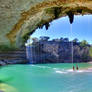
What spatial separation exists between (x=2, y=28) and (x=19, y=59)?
23271 millimetres

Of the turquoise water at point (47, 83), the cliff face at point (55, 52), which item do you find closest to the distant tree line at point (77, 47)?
the cliff face at point (55, 52)

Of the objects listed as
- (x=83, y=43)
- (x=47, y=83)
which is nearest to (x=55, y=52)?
(x=83, y=43)

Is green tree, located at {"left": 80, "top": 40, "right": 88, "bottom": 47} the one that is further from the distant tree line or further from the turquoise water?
the turquoise water

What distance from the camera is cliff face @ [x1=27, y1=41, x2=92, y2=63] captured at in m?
27.5

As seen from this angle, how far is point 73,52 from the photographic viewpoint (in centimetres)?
2827

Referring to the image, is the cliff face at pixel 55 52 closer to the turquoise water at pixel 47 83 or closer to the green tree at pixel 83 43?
the green tree at pixel 83 43

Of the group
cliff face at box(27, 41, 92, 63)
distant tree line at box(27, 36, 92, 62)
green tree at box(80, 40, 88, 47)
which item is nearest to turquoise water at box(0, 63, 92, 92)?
cliff face at box(27, 41, 92, 63)

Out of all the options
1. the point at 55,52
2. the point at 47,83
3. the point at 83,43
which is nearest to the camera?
the point at 47,83

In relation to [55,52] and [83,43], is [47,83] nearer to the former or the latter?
[55,52]

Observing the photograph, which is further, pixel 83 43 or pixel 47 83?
pixel 83 43

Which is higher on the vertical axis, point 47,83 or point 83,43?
point 83,43

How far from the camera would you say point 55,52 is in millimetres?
27984

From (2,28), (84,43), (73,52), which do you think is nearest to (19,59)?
(73,52)

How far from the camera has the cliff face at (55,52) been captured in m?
27.5
